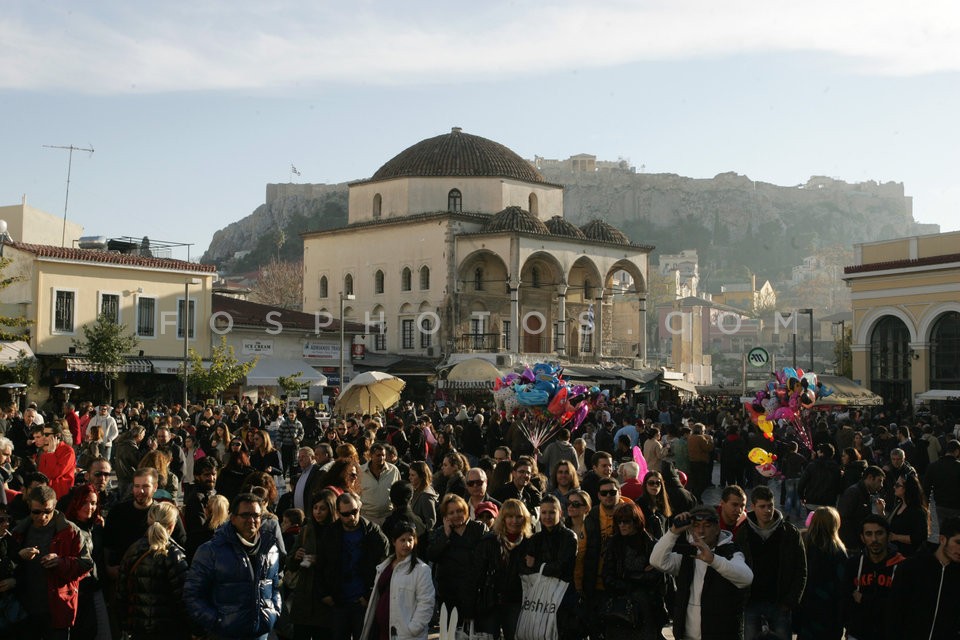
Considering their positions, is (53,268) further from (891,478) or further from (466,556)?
(466,556)

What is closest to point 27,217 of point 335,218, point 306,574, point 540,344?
point 540,344

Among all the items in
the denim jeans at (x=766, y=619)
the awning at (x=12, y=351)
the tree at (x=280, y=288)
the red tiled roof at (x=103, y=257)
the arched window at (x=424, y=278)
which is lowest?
the denim jeans at (x=766, y=619)

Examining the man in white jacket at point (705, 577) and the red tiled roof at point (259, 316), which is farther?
the red tiled roof at point (259, 316)

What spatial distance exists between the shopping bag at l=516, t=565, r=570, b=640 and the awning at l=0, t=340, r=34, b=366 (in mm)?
27907

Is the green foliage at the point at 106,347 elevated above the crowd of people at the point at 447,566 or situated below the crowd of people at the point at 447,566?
above

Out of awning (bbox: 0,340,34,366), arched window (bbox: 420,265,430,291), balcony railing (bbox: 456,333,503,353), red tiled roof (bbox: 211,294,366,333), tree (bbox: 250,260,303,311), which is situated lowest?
awning (bbox: 0,340,34,366)

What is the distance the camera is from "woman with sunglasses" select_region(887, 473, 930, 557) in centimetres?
956

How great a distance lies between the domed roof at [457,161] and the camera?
5481cm

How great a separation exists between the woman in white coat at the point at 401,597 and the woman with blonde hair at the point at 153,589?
1117 mm

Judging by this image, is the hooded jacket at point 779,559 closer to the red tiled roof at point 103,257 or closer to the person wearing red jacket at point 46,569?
the person wearing red jacket at point 46,569

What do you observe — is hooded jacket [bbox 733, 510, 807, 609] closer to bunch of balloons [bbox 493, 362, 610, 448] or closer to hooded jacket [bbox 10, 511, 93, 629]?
hooded jacket [bbox 10, 511, 93, 629]

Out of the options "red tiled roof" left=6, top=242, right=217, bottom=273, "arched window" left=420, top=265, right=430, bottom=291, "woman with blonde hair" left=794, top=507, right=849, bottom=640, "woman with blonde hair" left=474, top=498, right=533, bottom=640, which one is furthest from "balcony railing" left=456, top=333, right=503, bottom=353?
"woman with blonde hair" left=474, top=498, right=533, bottom=640

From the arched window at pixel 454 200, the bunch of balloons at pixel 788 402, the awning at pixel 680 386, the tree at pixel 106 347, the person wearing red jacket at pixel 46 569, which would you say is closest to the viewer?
the person wearing red jacket at pixel 46 569

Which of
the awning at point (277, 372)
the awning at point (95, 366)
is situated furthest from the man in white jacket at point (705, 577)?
the awning at point (277, 372)
